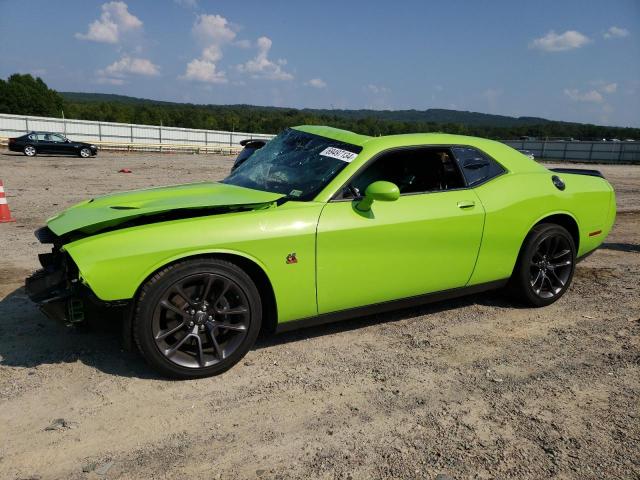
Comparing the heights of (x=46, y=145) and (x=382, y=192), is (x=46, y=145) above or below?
below

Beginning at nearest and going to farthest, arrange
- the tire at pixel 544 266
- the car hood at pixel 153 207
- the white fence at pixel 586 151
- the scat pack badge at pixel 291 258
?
the car hood at pixel 153 207 → the scat pack badge at pixel 291 258 → the tire at pixel 544 266 → the white fence at pixel 586 151

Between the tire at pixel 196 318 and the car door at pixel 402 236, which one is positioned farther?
the car door at pixel 402 236

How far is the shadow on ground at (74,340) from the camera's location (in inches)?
131

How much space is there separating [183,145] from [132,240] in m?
41.3

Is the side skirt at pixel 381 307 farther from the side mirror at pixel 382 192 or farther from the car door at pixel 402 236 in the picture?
the side mirror at pixel 382 192

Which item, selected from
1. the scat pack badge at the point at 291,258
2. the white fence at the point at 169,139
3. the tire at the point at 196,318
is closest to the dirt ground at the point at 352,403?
the tire at the point at 196,318

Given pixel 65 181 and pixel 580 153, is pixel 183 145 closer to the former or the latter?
pixel 65 181

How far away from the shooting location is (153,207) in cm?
328

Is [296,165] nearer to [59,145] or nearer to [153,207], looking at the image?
[153,207]

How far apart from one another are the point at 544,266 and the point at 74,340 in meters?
4.02

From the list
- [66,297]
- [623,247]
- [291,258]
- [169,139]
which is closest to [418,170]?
[291,258]

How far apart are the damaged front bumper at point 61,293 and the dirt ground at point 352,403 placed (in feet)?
1.45

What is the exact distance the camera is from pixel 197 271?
3.08 meters

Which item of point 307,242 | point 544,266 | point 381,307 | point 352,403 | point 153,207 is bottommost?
point 352,403
